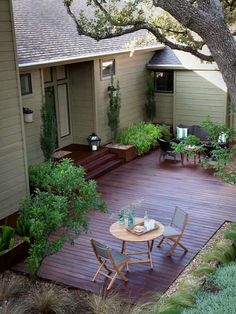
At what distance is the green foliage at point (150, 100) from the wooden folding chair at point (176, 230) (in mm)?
8614

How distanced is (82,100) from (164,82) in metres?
4.11

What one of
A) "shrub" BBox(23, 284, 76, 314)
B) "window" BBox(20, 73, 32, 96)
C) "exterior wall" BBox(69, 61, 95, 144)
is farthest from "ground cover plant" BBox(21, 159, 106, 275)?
"exterior wall" BBox(69, 61, 95, 144)

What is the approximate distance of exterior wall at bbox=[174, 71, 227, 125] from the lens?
16656 millimetres

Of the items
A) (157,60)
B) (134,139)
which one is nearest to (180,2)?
(134,139)

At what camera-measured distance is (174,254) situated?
9.12 m

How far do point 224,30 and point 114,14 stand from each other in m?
5.10

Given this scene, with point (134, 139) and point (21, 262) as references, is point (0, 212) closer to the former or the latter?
point (21, 262)

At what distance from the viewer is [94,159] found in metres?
14.0

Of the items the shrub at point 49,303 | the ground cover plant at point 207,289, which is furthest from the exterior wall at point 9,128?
the ground cover plant at point 207,289

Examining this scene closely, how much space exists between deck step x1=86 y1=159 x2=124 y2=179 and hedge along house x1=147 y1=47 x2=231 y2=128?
3990 millimetres

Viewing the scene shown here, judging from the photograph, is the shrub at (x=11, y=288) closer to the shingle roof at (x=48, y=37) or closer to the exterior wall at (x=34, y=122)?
the exterior wall at (x=34, y=122)

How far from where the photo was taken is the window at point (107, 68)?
1502 centimetres

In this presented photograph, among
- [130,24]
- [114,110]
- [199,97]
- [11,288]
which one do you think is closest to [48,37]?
[114,110]

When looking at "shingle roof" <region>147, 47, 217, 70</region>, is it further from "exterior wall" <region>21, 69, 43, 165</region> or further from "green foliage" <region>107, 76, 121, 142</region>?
"exterior wall" <region>21, 69, 43, 165</region>
